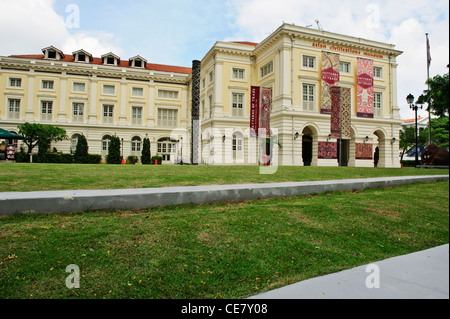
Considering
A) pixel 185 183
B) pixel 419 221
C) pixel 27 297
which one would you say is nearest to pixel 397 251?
pixel 419 221

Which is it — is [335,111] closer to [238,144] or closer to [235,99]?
[238,144]

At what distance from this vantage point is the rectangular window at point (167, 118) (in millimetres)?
44188

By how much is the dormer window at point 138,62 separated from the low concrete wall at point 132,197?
140 feet

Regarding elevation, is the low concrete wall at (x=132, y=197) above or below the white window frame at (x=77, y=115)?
below

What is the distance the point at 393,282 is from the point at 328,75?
29.9 metres

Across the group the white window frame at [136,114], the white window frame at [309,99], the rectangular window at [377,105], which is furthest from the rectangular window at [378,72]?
the white window frame at [136,114]

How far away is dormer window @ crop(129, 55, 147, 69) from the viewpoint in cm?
4366

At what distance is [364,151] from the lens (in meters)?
30.3

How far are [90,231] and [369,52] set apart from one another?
3442 cm

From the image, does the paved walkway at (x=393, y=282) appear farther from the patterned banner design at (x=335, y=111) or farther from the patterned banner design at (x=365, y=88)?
the patterned banner design at (x=365, y=88)

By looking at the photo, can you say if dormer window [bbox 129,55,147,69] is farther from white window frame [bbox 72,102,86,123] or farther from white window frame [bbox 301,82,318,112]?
white window frame [bbox 301,82,318,112]

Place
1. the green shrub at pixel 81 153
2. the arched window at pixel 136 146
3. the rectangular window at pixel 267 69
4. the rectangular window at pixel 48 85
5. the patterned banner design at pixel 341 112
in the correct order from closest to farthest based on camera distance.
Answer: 1. the patterned banner design at pixel 341 112
2. the rectangular window at pixel 267 69
3. the green shrub at pixel 81 153
4. the rectangular window at pixel 48 85
5. the arched window at pixel 136 146

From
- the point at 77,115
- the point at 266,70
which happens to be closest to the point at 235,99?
the point at 266,70
